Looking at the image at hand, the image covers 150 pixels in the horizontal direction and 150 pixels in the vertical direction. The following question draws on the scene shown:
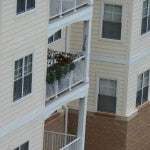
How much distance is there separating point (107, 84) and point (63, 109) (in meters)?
2.22

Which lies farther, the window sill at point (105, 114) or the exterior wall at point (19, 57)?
the window sill at point (105, 114)

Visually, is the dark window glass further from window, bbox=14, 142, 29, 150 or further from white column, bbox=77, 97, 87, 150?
window, bbox=14, 142, 29, 150

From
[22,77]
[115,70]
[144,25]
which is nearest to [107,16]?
[144,25]

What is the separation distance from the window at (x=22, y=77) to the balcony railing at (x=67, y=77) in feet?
6.88

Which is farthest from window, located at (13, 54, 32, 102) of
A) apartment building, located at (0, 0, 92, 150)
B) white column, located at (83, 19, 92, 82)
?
white column, located at (83, 19, 92, 82)

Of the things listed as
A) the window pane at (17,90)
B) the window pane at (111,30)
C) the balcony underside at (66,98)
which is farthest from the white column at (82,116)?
the window pane at (17,90)

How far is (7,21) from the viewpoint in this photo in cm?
3388

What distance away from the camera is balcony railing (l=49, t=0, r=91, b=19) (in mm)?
38031

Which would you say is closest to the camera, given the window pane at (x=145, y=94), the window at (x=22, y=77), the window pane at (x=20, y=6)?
the window pane at (x=20, y=6)

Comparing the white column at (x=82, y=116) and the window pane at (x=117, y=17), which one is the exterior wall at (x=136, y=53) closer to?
the window pane at (x=117, y=17)

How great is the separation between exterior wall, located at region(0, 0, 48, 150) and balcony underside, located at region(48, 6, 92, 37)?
938mm

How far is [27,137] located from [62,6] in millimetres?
5931

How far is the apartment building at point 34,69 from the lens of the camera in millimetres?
34250

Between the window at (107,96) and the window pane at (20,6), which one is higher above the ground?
the window pane at (20,6)
